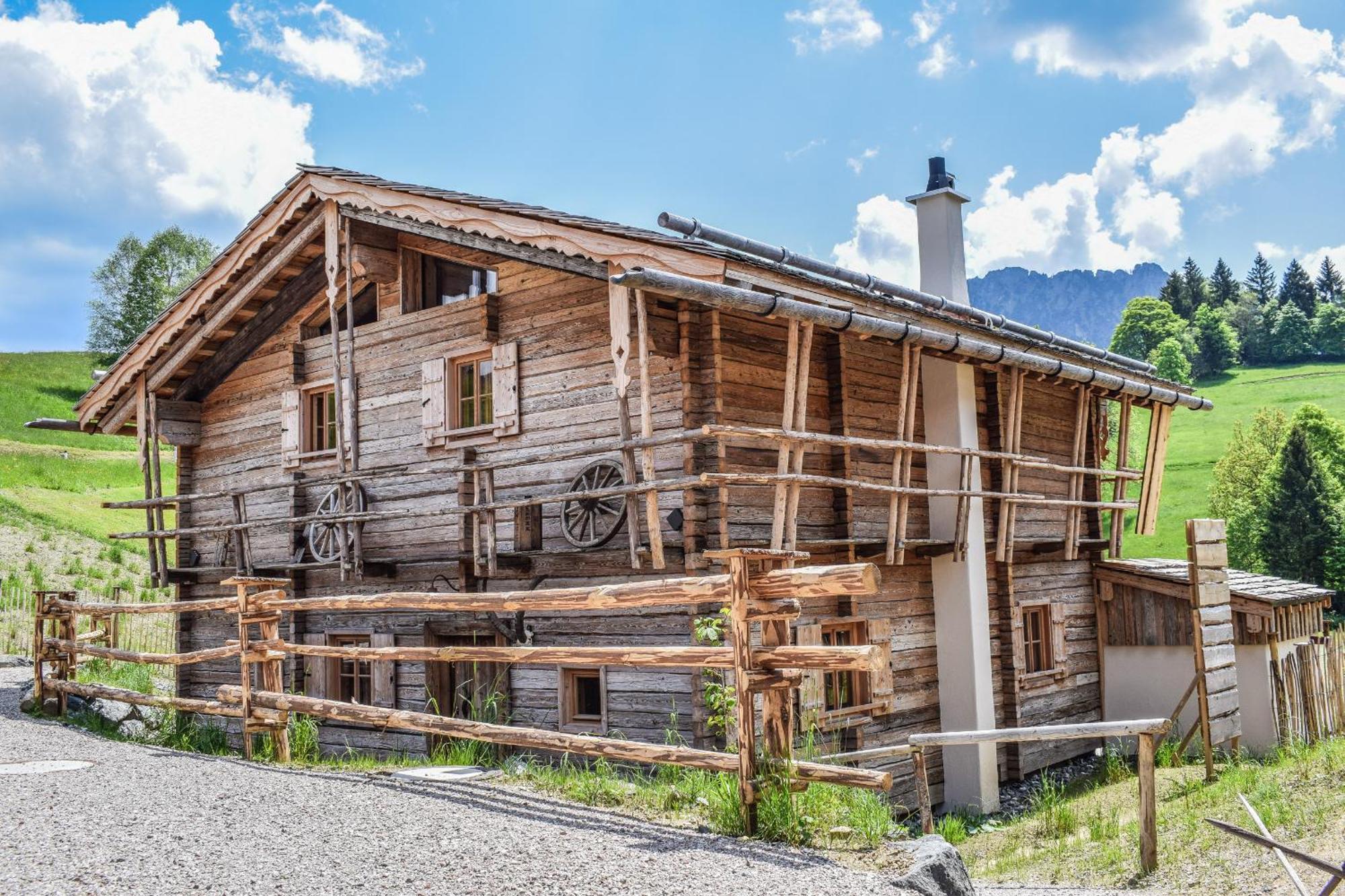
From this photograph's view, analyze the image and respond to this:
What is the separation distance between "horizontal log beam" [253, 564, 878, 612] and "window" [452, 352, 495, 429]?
4007 millimetres

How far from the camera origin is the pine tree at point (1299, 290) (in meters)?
97.6

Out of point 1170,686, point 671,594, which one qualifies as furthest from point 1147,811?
point 1170,686

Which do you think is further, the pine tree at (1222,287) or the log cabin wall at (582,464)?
the pine tree at (1222,287)

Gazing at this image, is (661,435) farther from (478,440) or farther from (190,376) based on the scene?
(190,376)

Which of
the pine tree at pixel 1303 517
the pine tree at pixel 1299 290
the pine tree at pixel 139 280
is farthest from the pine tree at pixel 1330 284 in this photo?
the pine tree at pixel 139 280

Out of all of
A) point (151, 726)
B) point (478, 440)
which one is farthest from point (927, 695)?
point (151, 726)

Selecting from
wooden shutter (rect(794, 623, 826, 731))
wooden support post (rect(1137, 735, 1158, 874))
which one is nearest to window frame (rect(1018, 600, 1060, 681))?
wooden shutter (rect(794, 623, 826, 731))

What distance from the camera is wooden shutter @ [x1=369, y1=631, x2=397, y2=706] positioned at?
1394cm

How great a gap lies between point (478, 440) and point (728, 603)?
696 centimetres

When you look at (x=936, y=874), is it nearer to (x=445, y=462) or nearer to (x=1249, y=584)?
(x=445, y=462)

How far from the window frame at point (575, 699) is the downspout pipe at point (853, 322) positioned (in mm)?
4383

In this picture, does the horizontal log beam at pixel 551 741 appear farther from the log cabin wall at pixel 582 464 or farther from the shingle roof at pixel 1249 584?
the shingle roof at pixel 1249 584

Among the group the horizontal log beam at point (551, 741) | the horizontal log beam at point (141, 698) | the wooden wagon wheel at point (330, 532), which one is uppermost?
the wooden wagon wheel at point (330, 532)

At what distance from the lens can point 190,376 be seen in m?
17.4
